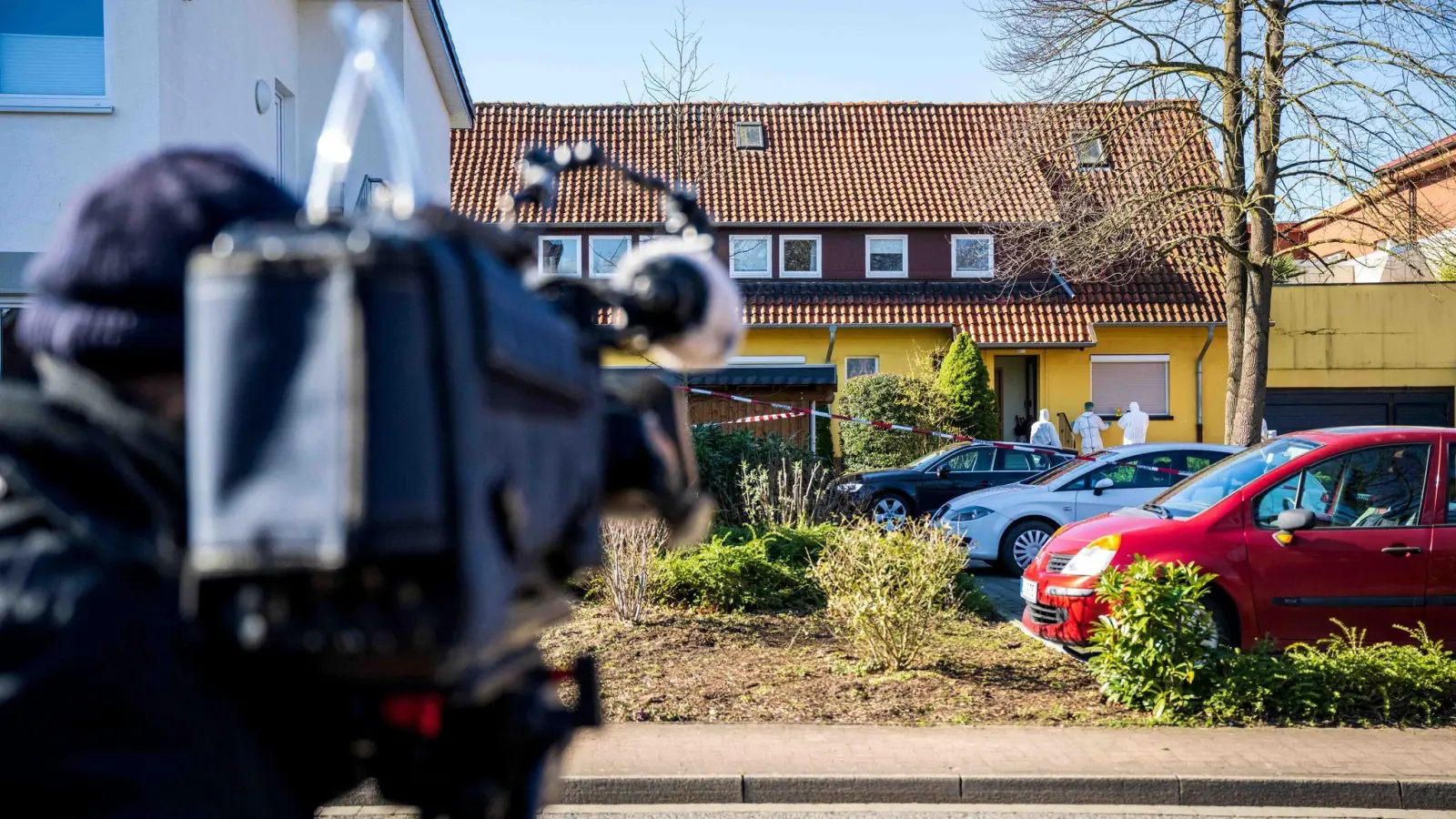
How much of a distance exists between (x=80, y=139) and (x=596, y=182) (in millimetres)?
21603

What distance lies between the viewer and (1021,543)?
14.6 m

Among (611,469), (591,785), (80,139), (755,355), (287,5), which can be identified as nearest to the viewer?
(611,469)

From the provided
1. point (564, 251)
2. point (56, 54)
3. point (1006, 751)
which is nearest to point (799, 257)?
point (564, 251)

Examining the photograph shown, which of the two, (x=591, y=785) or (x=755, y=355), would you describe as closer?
(x=591, y=785)

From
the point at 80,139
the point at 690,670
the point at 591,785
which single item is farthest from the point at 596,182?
the point at 591,785

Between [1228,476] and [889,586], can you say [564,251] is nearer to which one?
[889,586]

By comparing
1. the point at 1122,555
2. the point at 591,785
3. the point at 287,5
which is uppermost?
the point at 287,5

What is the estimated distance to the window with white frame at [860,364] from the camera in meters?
31.4

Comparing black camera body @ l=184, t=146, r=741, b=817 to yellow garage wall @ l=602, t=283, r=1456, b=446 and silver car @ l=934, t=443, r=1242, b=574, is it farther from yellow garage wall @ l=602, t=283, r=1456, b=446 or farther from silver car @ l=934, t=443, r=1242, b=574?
yellow garage wall @ l=602, t=283, r=1456, b=446

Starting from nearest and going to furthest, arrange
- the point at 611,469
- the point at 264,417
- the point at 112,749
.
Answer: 1. the point at 264,417
2. the point at 112,749
3. the point at 611,469

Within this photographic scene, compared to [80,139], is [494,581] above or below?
below

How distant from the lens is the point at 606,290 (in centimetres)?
191

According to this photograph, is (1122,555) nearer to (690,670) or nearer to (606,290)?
(690,670)

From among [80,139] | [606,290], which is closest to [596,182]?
[80,139]
